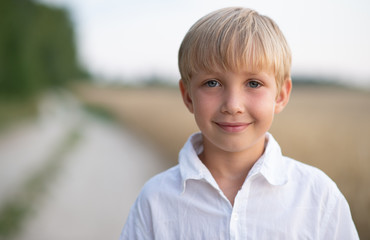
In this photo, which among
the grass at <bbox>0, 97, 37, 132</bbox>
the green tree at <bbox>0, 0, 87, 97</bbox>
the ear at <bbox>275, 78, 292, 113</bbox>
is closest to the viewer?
the ear at <bbox>275, 78, 292, 113</bbox>

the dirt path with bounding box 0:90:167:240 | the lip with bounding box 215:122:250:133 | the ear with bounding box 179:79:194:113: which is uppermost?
the ear with bounding box 179:79:194:113

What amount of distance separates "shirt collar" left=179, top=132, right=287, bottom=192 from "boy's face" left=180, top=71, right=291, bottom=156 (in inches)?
4.1

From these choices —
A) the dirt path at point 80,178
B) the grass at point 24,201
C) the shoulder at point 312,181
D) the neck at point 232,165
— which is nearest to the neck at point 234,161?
the neck at point 232,165

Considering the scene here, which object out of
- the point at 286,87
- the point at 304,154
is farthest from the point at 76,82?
the point at 286,87

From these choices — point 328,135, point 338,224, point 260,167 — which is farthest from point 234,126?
point 328,135

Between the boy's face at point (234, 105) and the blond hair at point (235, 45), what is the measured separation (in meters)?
0.04

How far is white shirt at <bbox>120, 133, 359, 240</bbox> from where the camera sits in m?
1.77

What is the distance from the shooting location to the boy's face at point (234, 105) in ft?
5.81

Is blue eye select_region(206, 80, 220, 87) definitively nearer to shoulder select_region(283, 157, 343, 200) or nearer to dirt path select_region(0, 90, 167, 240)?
shoulder select_region(283, 157, 343, 200)

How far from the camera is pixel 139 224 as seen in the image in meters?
1.93

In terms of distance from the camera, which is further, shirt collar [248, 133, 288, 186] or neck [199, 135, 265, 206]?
neck [199, 135, 265, 206]

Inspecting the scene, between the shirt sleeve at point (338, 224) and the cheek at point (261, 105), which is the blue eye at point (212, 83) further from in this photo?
the shirt sleeve at point (338, 224)

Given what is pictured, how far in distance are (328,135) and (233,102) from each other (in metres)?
4.16

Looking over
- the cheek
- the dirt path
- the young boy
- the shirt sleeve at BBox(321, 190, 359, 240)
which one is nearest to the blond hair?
the young boy
